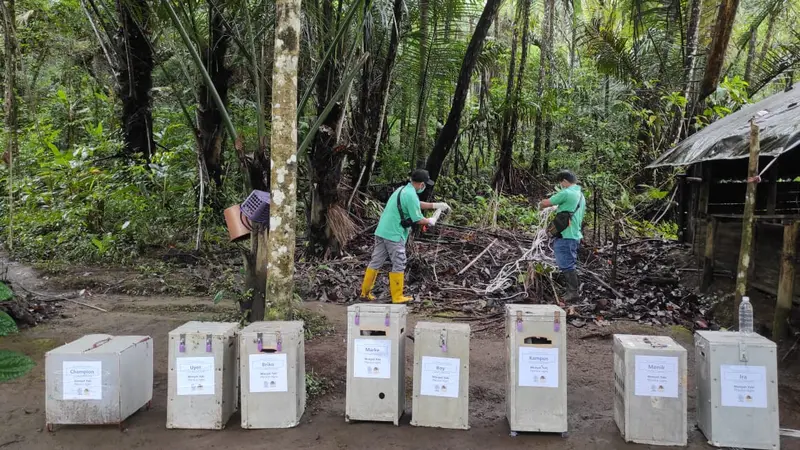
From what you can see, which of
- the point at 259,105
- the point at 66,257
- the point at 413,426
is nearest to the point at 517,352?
the point at 413,426

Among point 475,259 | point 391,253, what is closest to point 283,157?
point 391,253

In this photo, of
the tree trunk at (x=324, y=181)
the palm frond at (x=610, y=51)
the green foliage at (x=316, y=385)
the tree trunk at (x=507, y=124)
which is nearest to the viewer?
the green foliage at (x=316, y=385)

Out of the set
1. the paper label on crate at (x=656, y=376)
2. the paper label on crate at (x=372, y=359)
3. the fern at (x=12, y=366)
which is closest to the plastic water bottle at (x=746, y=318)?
the paper label on crate at (x=656, y=376)

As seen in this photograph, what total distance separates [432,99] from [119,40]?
280 inches

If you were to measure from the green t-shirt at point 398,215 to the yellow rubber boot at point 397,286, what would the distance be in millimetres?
469

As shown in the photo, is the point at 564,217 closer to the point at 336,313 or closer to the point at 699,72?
the point at 336,313

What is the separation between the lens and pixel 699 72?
10.8 meters

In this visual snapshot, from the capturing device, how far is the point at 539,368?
11.7 feet

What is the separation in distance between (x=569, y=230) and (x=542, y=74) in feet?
27.1

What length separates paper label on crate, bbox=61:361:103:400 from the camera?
3523mm

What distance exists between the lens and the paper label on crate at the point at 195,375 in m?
3.60

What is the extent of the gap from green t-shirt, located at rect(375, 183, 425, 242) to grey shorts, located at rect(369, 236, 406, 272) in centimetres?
7

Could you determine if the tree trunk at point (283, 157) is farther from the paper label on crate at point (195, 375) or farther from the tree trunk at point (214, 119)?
the tree trunk at point (214, 119)

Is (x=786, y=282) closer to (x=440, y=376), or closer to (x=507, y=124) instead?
(x=440, y=376)
